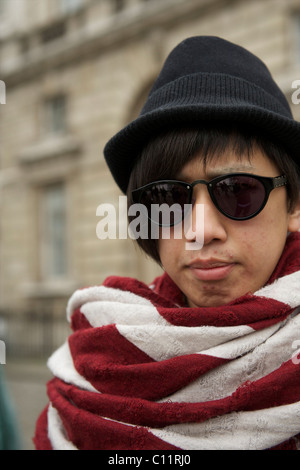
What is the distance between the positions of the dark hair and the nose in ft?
0.32

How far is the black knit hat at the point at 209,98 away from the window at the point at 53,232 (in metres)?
11.1

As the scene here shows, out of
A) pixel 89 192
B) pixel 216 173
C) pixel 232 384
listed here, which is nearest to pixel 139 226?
pixel 216 173

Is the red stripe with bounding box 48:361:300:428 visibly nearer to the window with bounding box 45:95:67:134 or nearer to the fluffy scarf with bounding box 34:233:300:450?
the fluffy scarf with bounding box 34:233:300:450

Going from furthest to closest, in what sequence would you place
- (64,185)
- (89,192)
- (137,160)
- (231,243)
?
1. (64,185)
2. (89,192)
3. (137,160)
4. (231,243)

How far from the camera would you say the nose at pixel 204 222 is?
1249 millimetres

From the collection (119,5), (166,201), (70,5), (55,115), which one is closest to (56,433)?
(166,201)

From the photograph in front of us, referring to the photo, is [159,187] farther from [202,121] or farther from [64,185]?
[64,185]

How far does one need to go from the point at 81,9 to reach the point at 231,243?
12.5 meters

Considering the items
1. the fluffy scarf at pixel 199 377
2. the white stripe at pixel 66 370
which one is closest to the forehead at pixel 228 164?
the fluffy scarf at pixel 199 377

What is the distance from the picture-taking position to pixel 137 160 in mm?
1501

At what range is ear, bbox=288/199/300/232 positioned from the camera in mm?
1429

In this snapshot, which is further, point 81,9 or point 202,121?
point 81,9

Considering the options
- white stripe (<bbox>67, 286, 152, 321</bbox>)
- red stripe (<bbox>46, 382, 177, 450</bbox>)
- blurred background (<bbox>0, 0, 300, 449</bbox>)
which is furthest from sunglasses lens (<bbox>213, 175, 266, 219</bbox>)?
blurred background (<bbox>0, 0, 300, 449</bbox>)

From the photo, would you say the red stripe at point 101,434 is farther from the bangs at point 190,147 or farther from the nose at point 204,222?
the bangs at point 190,147
